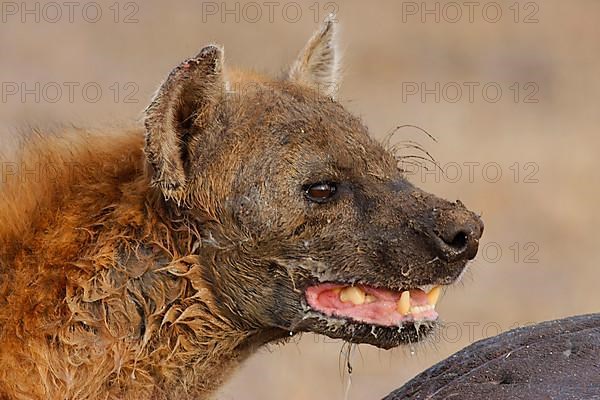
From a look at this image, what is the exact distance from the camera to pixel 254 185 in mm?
3980

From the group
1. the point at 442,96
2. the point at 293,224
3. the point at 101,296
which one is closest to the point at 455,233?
the point at 293,224

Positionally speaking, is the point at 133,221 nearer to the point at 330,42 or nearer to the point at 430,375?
the point at 430,375

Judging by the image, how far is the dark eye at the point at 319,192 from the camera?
4.00 meters

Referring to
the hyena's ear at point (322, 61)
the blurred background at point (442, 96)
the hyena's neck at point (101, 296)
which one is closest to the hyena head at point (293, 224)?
the hyena's neck at point (101, 296)

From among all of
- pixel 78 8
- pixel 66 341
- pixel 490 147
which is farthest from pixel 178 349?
pixel 78 8

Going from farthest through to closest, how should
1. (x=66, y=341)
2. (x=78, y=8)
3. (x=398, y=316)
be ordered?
(x=78, y=8) → (x=398, y=316) → (x=66, y=341)

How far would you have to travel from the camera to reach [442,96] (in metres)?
14.2

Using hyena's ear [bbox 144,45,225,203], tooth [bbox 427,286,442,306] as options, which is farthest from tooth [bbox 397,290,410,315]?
hyena's ear [bbox 144,45,225,203]

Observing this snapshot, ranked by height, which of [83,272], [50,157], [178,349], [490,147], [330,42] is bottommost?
[490,147]

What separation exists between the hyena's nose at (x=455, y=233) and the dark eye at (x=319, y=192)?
398 mm

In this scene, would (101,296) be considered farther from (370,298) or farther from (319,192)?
(370,298)

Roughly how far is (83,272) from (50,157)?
2.05 feet

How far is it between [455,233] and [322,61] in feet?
4.90

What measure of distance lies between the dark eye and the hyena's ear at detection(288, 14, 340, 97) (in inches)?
A: 41.8
